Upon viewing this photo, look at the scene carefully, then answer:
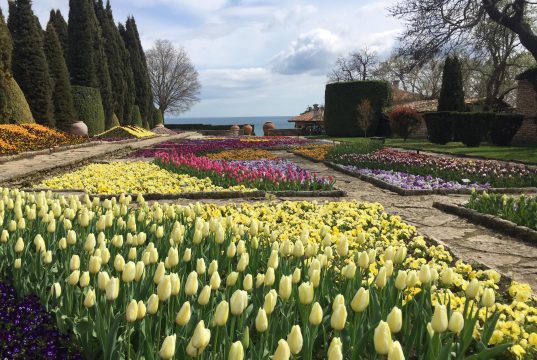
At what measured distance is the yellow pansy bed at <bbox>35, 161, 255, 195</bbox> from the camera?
8.32 m

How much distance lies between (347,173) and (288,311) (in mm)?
9965

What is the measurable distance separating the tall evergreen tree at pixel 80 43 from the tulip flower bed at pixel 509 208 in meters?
27.2

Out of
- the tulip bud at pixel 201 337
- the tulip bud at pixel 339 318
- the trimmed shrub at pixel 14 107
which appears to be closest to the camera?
the tulip bud at pixel 201 337

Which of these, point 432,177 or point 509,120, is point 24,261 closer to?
point 432,177

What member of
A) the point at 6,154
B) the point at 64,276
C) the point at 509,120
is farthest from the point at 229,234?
the point at 509,120

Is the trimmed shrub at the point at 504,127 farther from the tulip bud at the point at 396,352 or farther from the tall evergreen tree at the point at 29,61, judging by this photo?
the tulip bud at the point at 396,352

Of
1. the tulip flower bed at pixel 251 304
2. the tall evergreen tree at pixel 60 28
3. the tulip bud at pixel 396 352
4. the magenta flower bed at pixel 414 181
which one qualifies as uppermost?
the tall evergreen tree at pixel 60 28

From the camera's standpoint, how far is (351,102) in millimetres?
37375

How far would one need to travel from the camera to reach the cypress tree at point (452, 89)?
27.8 meters

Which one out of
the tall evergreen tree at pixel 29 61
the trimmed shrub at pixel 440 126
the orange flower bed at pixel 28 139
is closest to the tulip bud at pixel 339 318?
the orange flower bed at pixel 28 139

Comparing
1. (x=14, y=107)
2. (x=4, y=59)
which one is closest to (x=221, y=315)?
(x=4, y=59)

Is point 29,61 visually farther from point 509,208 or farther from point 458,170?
point 509,208

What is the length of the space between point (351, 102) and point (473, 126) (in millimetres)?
15603

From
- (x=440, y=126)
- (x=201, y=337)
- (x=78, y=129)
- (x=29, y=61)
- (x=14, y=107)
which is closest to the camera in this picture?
(x=201, y=337)
